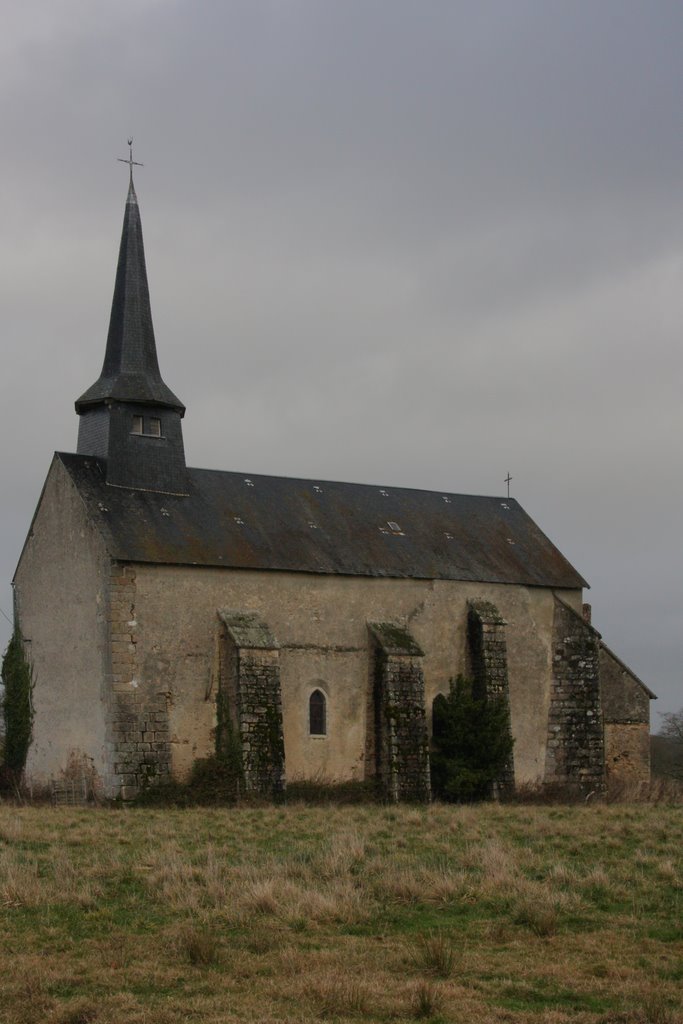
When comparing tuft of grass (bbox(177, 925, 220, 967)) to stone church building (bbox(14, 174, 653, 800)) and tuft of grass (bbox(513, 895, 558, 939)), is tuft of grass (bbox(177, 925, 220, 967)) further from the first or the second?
stone church building (bbox(14, 174, 653, 800))

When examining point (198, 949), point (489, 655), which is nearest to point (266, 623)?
point (489, 655)

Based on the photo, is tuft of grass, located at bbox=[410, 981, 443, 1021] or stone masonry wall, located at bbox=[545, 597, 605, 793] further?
stone masonry wall, located at bbox=[545, 597, 605, 793]

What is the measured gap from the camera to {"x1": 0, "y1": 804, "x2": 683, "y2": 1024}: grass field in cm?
1010

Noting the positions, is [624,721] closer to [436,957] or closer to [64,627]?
[64,627]

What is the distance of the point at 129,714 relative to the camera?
28922mm

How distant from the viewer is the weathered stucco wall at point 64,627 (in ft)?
97.7

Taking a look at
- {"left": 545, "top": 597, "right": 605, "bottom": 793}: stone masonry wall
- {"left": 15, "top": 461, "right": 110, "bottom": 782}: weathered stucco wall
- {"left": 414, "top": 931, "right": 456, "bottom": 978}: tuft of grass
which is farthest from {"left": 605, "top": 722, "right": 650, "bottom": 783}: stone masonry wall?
{"left": 414, "top": 931, "right": 456, "bottom": 978}: tuft of grass

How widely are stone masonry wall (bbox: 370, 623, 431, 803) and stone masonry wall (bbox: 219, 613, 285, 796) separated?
10.3 ft

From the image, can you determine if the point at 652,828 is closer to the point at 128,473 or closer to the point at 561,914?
the point at 561,914

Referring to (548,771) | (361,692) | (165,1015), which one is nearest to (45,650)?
(361,692)

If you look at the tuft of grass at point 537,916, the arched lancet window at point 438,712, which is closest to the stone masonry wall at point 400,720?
the arched lancet window at point 438,712

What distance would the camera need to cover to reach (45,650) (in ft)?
106

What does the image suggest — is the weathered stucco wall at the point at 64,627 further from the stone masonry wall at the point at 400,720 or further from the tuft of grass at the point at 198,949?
the tuft of grass at the point at 198,949

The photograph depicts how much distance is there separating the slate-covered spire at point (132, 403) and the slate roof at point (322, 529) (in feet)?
1.72
